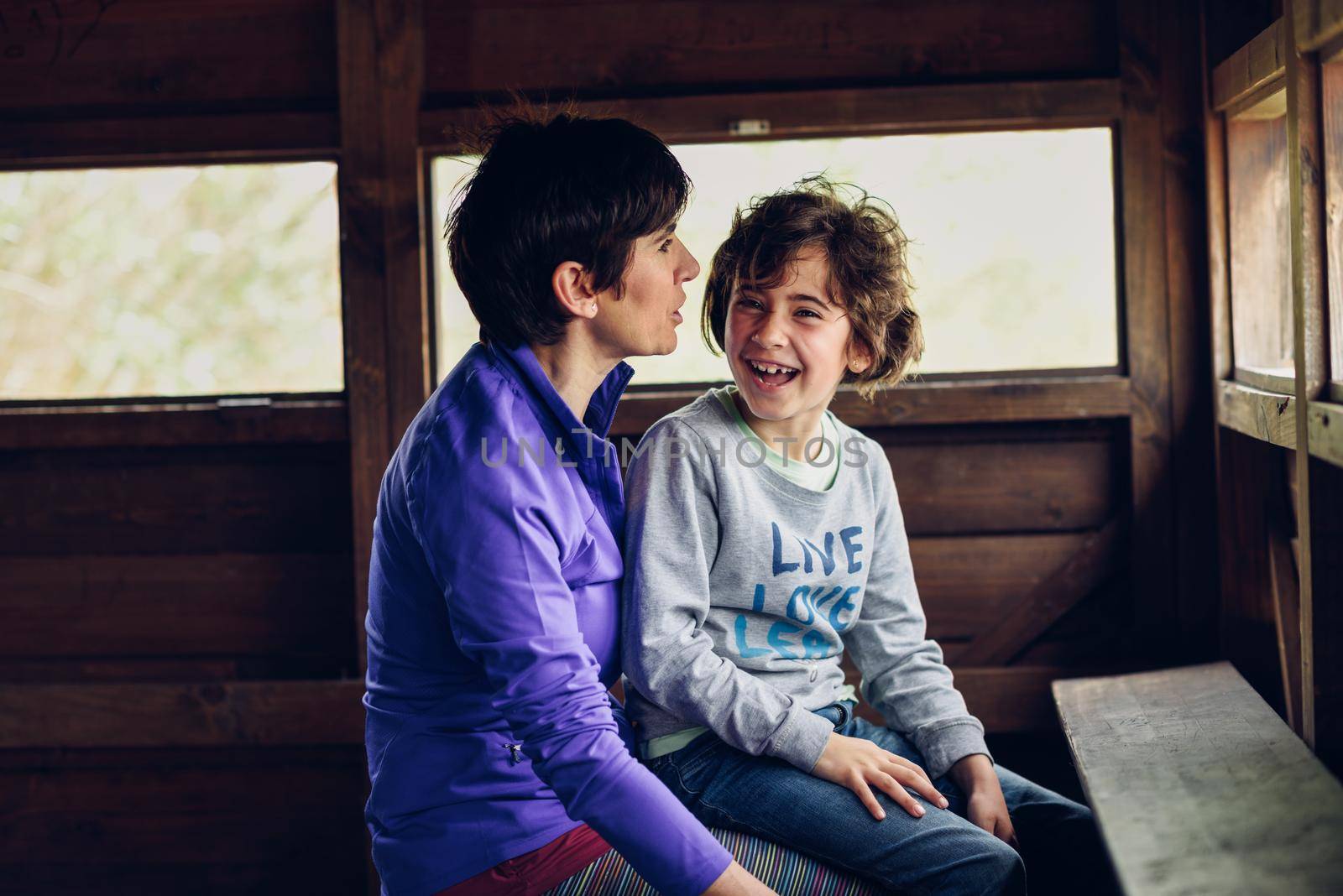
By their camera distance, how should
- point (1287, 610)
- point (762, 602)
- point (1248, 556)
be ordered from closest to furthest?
point (762, 602) < point (1287, 610) < point (1248, 556)

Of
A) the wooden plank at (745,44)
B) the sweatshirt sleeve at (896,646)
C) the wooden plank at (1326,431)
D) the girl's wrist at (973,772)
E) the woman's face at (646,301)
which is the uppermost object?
the wooden plank at (745,44)

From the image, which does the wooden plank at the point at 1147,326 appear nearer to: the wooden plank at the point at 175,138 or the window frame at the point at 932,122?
the window frame at the point at 932,122

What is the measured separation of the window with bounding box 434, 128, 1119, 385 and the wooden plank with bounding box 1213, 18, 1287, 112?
0.28m

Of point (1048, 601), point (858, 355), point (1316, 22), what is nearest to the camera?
point (1316, 22)

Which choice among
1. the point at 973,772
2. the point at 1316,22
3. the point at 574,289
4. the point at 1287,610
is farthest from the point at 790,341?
the point at 1287,610

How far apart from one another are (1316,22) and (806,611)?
3.57 ft

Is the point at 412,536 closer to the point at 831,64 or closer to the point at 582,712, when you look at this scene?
the point at 582,712

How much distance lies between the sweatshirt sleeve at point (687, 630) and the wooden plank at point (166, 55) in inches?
61.3

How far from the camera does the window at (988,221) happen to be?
275 cm

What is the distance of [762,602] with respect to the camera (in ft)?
5.99

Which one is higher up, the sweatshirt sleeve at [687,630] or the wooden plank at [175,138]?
the wooden plank at [175,138]

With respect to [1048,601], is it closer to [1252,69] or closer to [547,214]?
[1252,69]

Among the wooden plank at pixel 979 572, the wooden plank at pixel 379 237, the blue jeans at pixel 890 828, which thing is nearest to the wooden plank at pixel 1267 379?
the wooden plank at pixel 979 572

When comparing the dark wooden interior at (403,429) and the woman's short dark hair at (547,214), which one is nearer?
the woman's short dark hair at (547,214)
